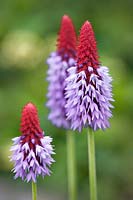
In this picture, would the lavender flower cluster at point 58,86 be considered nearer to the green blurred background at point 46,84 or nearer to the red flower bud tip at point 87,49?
the red flower bud tip at point 87,49

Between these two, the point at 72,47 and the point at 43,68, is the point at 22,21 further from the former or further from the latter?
the point at 72,47

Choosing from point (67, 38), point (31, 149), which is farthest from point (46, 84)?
point (31, 149)

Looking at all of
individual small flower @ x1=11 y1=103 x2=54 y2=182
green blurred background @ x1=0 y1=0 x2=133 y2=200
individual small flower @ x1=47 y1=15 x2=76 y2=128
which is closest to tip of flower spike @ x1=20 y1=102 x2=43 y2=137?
individual small flower @ x1=11 y1=103 x2=54 y2=182

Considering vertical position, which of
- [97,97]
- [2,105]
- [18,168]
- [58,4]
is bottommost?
[18,168]

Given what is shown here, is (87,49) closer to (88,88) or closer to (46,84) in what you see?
(88,88)

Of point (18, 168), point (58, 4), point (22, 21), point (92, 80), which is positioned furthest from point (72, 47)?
point (58, 4)

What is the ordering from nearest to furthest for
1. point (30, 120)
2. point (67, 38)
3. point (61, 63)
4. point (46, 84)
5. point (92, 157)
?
point (30, 120), point (92, 157), point (67, 38), point (61, 63), point (46, 84)
